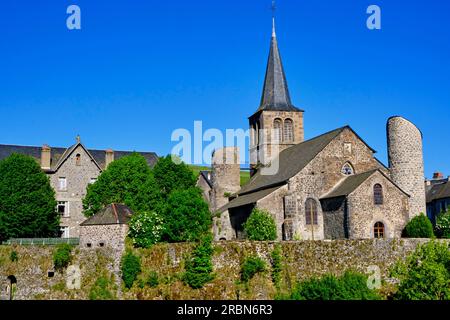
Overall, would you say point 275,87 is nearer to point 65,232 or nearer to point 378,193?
point 378,193

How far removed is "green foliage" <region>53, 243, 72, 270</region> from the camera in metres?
34.9

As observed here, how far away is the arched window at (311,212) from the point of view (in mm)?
44281

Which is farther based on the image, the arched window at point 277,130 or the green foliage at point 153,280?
the arched window at point 277,130

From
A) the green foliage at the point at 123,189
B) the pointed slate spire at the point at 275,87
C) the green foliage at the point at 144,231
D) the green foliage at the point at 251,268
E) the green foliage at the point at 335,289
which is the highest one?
the pointed slate spire at the point at 275,87

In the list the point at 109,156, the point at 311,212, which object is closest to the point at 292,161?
the point at 311,212

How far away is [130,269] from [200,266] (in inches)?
164

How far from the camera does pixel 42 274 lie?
35.3m

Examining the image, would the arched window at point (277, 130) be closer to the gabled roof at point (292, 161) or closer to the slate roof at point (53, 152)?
the gabled roof at point (292, 161)

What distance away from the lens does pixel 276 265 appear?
1293 inches

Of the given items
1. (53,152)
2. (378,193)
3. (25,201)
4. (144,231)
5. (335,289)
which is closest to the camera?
(335,289)

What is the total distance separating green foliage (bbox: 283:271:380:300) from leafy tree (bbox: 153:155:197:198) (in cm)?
2294

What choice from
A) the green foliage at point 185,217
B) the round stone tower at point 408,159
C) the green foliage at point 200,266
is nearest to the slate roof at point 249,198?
the green foliage at point 185,217

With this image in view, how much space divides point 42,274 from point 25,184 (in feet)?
46.4

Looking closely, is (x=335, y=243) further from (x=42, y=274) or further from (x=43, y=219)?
(x=43, y=219)
